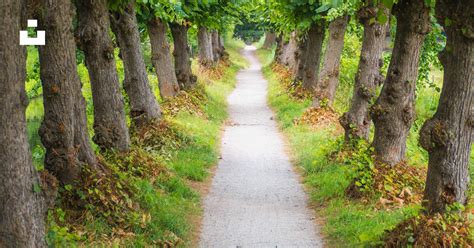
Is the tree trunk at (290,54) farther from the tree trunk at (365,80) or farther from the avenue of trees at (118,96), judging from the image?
the tree trunk at (365,80)

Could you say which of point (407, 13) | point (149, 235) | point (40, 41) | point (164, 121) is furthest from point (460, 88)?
point (164, 121)

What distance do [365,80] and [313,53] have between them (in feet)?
28.9

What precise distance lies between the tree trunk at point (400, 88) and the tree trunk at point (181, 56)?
1213 centimetres

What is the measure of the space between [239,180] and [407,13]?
16.5 ft

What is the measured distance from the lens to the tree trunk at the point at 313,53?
20.8 m

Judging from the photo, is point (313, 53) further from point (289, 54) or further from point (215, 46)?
point (215, 46)

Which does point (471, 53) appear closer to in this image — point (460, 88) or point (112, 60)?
point (460, 88)

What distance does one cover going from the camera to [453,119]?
6.64 meters

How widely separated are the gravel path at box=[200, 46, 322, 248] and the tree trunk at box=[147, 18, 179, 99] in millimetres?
2583

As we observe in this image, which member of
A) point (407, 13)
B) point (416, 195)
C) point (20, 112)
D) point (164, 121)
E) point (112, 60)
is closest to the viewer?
point (20, 112)

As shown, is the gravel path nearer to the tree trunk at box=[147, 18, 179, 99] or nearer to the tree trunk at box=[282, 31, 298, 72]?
the tree trunk at box=[147, 18, 179, 99]

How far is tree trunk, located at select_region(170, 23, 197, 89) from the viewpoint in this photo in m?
21.0

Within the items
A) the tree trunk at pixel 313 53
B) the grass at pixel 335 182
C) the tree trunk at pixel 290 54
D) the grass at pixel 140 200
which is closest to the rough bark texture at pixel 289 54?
the tree trunk at pixel 290 54

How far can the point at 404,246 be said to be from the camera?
22.0 feet
